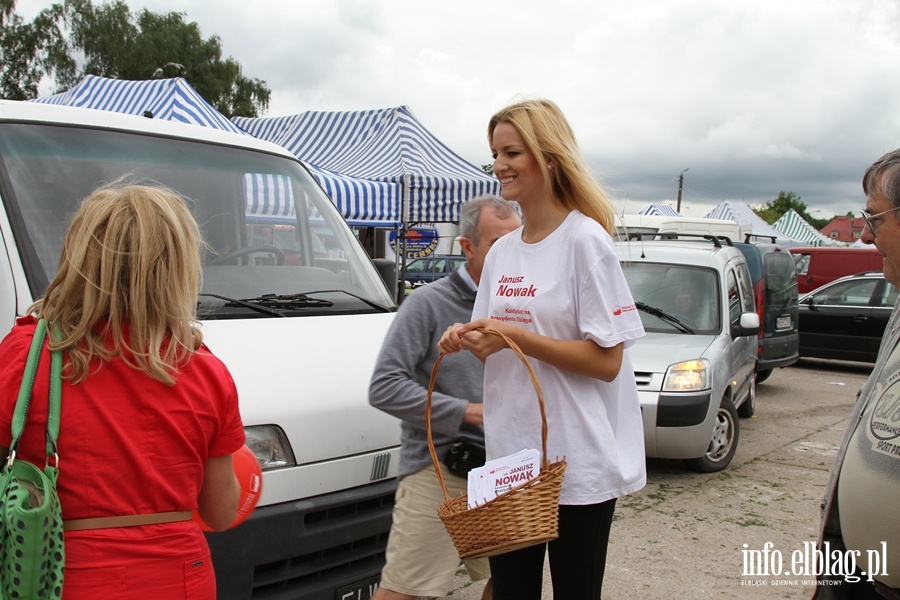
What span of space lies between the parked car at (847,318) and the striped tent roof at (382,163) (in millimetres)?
6646

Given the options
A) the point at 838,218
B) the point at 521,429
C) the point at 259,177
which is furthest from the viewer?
the point at 838,218

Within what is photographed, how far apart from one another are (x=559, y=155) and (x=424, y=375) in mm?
1036

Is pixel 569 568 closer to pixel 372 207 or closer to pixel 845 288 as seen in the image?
pixel 372 207

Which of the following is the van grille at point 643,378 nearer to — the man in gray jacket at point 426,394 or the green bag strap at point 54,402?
the man in gray jacket at point 426,394

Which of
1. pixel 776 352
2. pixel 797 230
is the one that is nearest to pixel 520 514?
pixel 776 352

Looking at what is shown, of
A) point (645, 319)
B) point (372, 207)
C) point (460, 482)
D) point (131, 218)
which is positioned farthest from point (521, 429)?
point (372, 207)

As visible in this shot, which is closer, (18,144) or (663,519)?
(18,144)

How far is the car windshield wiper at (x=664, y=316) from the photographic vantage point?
23.1 feet

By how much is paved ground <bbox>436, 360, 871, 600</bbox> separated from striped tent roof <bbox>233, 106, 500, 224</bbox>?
418cm

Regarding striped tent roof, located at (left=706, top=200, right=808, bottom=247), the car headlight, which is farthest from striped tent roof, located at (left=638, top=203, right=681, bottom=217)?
the car headlight

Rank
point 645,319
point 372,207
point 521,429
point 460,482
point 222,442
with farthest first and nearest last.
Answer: point 372,207 → point 645,319 → point 460,482 → point 521,429 → point 222,442

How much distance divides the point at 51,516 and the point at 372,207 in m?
7.79

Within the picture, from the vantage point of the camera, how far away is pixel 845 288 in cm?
1342

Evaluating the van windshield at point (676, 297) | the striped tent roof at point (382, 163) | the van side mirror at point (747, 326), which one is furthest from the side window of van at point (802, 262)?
the van side mirror at point (747, 326)
